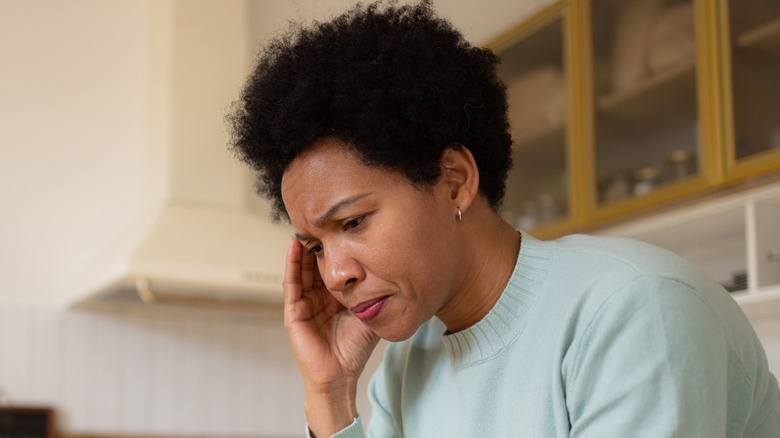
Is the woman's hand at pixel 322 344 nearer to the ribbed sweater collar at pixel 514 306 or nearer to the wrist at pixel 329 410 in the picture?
the wrist at pixel 329 410

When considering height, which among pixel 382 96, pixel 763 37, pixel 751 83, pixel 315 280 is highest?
pixel 763 37

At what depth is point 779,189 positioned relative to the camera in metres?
1.93

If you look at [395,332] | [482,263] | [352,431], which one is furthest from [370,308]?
[352,431]

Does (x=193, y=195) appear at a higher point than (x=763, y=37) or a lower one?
lower

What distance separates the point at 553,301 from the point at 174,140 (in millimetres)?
1898

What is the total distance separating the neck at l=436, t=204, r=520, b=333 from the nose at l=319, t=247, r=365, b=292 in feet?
0.45

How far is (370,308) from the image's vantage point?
933 millimetres

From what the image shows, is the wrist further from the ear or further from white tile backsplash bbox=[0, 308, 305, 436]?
white tile backsplash bbox=[0, 308, 305, 436]

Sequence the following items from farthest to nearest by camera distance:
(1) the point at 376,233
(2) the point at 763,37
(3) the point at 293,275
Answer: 1. (2) the point at 763,37
2. (3) the point at 293,275
3. (1) the point at 376,233

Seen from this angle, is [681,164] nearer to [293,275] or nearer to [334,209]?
[293,275]

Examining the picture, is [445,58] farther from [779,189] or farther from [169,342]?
[169,342]

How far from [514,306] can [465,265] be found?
2.9 inches

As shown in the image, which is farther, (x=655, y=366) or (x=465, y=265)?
(x=465, y=265)

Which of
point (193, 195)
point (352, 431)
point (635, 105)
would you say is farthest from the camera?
point (193, 195)
